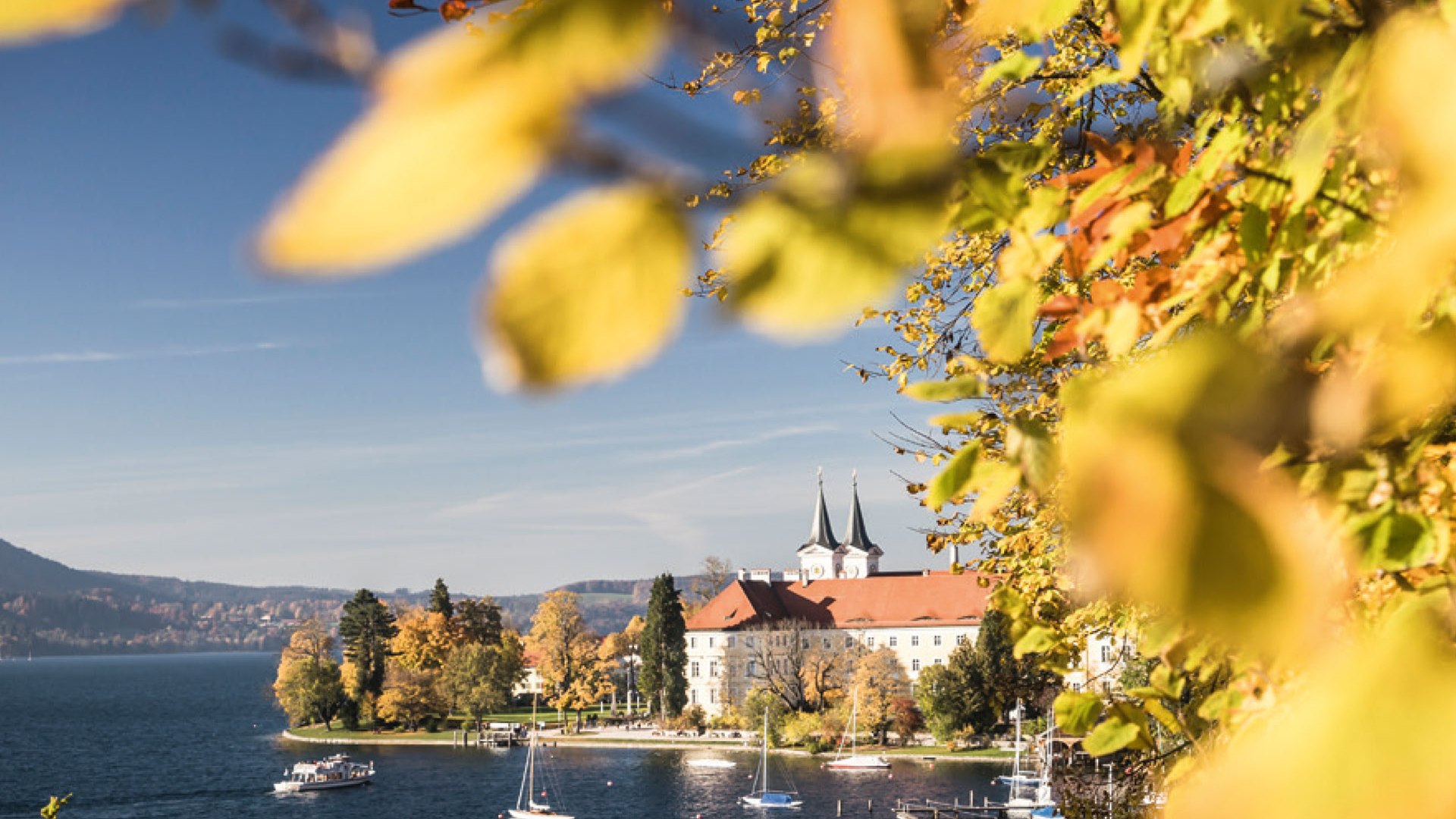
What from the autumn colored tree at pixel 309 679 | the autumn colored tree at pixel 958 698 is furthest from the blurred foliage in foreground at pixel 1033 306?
the autumn colored tree at pixel 309 679

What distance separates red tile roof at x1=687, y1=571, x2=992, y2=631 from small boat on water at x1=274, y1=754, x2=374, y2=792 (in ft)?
65.8

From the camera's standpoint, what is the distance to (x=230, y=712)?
87188 mm

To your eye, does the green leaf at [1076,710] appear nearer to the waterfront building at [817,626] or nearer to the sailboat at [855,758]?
the sailboat at [855,758]

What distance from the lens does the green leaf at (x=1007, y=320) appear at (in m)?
0.85

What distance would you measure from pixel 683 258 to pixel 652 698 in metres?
61.4

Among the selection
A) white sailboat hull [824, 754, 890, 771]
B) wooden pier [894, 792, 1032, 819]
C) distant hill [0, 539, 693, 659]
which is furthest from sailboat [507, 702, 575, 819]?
distant hill [0, 539, 693, 659]

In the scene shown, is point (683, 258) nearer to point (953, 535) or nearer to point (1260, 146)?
point (1260, 146)

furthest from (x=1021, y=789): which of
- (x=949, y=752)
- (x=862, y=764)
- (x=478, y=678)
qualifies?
(x=478, y=678)

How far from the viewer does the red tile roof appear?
59.7 m

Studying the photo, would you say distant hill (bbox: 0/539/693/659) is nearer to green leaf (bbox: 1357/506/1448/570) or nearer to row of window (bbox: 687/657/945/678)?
row of window (bbox: 687/657/945/678)

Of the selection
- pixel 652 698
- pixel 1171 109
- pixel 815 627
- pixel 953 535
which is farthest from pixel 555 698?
pixel 1171 109

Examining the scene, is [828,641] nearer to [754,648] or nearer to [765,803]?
[754,648]

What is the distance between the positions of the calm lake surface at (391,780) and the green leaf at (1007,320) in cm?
3886

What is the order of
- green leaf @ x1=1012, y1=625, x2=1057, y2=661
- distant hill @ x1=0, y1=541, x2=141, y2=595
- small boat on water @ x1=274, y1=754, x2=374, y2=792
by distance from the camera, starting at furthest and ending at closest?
distant hill @ x1=0, y1=541, x2=141, y2=595 < small boat on water @ x1=274, y1=754, x2=374, y2=792 < green leaf @ x1=1012, y1=625, x2=1057, y2=661
